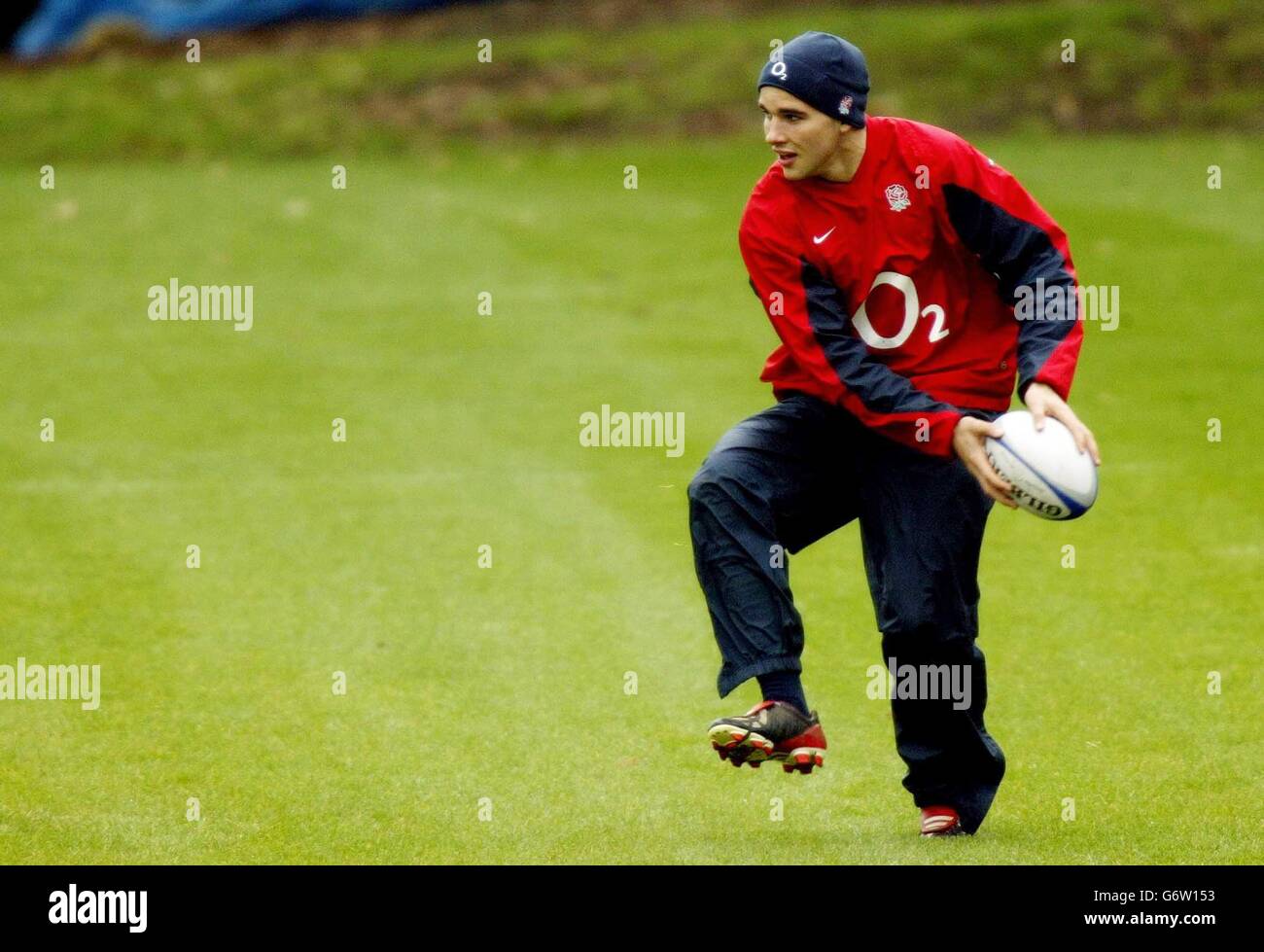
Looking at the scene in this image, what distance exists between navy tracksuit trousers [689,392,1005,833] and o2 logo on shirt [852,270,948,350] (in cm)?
24

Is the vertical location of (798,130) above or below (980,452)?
above

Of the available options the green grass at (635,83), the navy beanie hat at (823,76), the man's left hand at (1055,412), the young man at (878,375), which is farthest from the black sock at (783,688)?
the green grass at (635,83)

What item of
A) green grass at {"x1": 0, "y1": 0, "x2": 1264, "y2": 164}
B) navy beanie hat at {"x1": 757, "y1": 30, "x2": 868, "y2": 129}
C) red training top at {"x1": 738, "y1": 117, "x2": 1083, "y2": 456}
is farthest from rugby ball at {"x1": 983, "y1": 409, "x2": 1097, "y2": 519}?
green grass at {"x1": 0, "y1": 0, "x2": 1264, "y2": 164}

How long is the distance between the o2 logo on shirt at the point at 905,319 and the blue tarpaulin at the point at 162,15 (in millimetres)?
22573

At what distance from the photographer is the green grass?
76.1 ft

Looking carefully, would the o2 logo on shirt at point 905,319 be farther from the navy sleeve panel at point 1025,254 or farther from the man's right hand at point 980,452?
the man's right hand at point 980,452

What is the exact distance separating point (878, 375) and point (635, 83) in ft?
63.7

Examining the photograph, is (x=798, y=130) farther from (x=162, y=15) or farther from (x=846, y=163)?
(x=162, y=15)

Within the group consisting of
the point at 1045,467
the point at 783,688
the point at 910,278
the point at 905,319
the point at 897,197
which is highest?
the point at 897,197

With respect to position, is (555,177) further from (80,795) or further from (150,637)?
(80,795)

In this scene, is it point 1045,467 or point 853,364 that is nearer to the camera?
point 1045,467

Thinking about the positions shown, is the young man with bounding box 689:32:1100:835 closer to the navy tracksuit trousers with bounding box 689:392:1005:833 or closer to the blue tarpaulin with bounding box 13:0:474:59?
the navy tracksuit trousers with bounding box 689:392:1005:833

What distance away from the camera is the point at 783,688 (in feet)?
18.9

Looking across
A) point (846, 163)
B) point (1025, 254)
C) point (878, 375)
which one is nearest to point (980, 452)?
point (878, 375)
